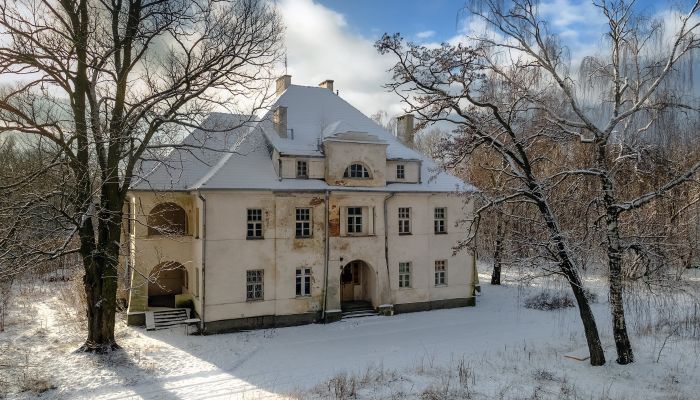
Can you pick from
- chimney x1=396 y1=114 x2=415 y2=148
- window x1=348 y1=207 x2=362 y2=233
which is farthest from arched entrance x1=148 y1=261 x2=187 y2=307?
chimney x1=396 y1=114 x2=415 y2=148

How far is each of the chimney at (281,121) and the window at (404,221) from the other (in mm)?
6991

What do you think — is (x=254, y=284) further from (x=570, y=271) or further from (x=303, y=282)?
(x=570, y=271)

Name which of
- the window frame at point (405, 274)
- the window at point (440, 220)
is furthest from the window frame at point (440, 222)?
the window frame at point (405, 274)

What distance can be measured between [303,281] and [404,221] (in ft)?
19.8

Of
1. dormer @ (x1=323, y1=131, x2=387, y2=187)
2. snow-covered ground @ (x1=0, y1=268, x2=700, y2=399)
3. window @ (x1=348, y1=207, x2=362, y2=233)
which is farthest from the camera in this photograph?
window @ (x1=348, y1=207, x2=362, y2=233)

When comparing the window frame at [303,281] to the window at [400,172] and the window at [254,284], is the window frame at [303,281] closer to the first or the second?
the window at [254,284]

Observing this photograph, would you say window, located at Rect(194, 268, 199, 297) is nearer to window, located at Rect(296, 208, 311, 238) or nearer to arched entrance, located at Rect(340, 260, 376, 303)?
window, located at Rect(296, 208, 311, 238)

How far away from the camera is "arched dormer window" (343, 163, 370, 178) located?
21892 mm

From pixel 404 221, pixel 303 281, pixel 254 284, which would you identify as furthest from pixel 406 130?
pixel 254 284

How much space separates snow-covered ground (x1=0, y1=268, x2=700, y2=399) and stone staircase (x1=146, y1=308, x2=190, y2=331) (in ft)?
1.92

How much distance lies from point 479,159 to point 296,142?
18282 millimetres

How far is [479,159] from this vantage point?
34938 millimetres

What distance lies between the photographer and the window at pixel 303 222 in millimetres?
21141

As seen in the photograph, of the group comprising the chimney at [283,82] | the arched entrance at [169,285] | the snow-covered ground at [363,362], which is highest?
the chimney at [283,82]
